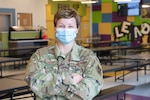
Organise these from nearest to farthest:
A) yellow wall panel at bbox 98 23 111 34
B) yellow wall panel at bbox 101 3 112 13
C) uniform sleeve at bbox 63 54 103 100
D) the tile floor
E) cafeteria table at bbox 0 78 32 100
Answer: uniform sleeve at bbox 63 54 103 100
cafeteria table at bbox 0 78 32 100
the tile floor
yellow wall panel at bbox 101 3 112 13
yellow wall panel at bbox 98 23 111 34

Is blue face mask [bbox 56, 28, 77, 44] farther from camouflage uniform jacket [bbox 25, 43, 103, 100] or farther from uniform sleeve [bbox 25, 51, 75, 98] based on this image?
uniform sleeve [bbox 25, 51, 75, 98]

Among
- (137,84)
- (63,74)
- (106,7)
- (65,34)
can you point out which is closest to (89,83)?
(63,74)

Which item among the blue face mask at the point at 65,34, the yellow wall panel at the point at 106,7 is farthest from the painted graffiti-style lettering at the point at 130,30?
the blue face mask at the point at 65,34

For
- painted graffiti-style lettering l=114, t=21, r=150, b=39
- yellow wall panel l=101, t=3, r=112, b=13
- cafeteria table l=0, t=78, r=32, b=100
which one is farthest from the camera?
yellow wall panel l=101, t=3, r=112, b=13

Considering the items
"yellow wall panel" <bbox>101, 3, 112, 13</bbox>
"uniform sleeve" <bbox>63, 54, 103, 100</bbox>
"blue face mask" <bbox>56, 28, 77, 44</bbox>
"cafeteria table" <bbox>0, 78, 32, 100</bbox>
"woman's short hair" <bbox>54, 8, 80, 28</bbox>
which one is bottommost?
"cafeteria table" <bbox>0, 78, 32, 100</bbox>

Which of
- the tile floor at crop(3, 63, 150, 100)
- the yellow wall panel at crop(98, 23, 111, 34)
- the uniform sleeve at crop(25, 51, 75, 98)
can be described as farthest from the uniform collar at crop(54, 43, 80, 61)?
the yellow wall panel at crop(98, 23, 111, 34)

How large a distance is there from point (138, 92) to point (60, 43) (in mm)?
4591

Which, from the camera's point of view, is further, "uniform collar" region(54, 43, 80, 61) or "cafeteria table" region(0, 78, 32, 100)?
"cafeteria table" region(0, 78, 32, 100)

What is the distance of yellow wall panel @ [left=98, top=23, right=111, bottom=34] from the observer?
52.7 ft

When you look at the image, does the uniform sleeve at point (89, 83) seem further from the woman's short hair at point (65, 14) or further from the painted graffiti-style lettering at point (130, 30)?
the painted graffiti-style lettering at point (130, 30)

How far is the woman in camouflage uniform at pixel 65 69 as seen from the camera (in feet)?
5.20

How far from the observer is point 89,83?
5.28ft

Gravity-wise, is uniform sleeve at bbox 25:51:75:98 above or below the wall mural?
below

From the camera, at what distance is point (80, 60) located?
1.66 metres
